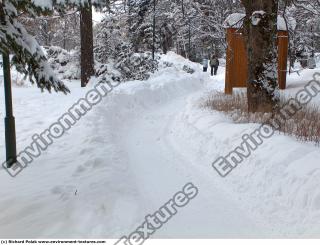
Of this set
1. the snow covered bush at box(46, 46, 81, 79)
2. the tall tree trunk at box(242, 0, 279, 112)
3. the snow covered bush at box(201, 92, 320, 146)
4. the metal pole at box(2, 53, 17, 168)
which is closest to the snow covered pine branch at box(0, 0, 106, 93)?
the metal pole at box(2, 53, 17, 168)

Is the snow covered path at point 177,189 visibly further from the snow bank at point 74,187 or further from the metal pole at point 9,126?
the metal pole at point 9,126

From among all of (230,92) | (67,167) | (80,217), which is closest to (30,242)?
(80,217)

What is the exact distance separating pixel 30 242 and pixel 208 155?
444 cm

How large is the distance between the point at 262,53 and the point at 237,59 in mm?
5416

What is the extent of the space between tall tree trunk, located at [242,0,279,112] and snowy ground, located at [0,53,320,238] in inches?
40.2

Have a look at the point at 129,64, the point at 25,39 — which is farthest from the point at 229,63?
the point at 25,39

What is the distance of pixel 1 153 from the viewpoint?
24.8 feet

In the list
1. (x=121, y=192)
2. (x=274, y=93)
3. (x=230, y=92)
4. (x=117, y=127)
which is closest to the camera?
(x=121, y=192)

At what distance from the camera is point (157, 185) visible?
22.2 feet

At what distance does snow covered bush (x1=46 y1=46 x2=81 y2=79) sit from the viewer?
19.7 m

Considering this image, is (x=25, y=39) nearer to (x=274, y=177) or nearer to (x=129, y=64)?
(x=274, y=177)

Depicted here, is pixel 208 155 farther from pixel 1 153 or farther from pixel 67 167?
pixel 1 153

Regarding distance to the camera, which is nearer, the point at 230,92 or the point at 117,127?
the point at 117,127

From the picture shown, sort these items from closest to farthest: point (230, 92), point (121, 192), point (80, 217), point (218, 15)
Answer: point (80, 217) < point (121, 192) < point (230, 92) < point (218, 15)
